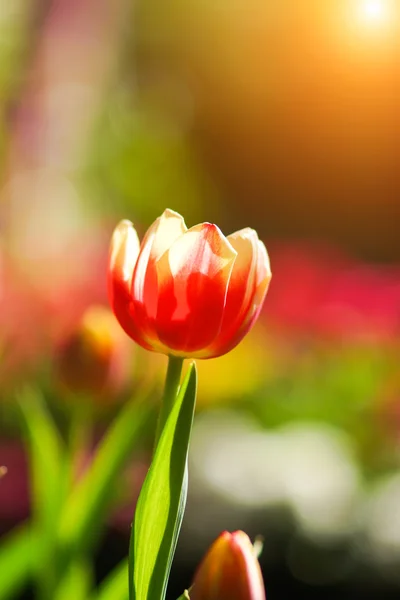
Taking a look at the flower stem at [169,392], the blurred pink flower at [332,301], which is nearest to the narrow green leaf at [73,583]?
the flower stem at [169,392]

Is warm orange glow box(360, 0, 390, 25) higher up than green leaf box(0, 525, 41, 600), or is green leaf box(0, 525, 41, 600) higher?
warm orange glow box(360, 0, 390, 25)

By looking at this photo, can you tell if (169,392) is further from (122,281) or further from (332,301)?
(332,301)

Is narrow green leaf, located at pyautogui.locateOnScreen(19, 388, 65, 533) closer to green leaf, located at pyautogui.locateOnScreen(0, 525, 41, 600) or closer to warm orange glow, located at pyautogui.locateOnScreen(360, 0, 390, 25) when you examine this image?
green leaf, located at pyautogui.locateOnScreen(0, 525, 41, 600)

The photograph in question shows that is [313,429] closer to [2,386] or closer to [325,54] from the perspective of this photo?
[2,386]

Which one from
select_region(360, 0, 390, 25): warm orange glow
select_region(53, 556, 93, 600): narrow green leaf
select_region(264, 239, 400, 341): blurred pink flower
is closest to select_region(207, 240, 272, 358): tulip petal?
select_region(53, 556, 93, 600): narrow green leaf

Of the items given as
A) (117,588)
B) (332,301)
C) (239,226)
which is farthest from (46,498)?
(239,226)

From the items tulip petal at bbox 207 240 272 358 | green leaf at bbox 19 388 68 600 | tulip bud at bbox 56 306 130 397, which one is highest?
tulip petal at bbox 207 240 272 358

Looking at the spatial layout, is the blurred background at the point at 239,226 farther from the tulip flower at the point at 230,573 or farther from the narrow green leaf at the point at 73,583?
the tulip flower at the point at 230,573
